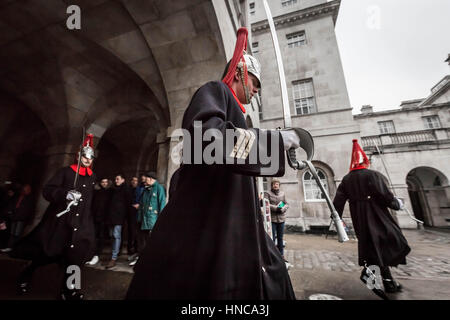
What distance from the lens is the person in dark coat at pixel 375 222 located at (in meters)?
2.82

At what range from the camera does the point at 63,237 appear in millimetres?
2471

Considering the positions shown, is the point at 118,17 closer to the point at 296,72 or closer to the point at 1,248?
the point at 1,248

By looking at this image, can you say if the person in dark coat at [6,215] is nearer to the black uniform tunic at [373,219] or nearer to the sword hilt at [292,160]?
the sword hilt at [292,160]

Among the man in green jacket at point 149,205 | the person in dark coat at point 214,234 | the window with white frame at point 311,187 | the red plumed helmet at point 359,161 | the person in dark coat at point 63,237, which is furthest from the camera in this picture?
the window with white frame at point 311,187

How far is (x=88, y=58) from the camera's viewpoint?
16.6ft

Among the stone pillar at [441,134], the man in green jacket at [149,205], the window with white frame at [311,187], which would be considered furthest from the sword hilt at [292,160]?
the stone pillar at [441,134]

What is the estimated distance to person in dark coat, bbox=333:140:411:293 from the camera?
2.82m

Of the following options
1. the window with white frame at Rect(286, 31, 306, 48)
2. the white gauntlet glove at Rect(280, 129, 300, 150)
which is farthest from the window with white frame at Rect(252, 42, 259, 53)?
the white gauntlet glove at Rect(280, 129, 300, 150)

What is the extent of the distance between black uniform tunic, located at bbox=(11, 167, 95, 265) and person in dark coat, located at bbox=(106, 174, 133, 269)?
63.2 inches

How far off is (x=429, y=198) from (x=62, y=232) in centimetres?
2094

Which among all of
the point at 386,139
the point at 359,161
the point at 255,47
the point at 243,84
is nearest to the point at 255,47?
the point at 255,47

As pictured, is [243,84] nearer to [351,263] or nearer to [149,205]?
[149,205]

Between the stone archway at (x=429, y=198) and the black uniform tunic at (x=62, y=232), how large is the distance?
17.8 meters
